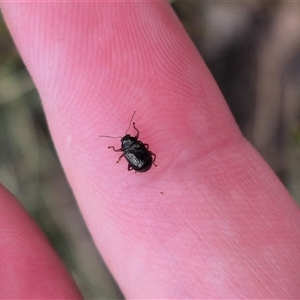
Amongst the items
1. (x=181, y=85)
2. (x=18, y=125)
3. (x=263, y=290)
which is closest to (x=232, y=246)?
(x=263, y=290)

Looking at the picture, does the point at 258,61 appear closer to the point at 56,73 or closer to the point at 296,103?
the point at 296,103

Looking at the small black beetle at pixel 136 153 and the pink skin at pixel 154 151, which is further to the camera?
the small black beetle at pixel 136 153

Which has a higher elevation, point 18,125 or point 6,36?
point 6,36

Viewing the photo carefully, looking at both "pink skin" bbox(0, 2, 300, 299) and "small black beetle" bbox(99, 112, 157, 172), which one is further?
"small black beetle" bbox(99, 112, 157, 172)

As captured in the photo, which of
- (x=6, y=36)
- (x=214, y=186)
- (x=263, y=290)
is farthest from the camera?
(x=6, y=36)
